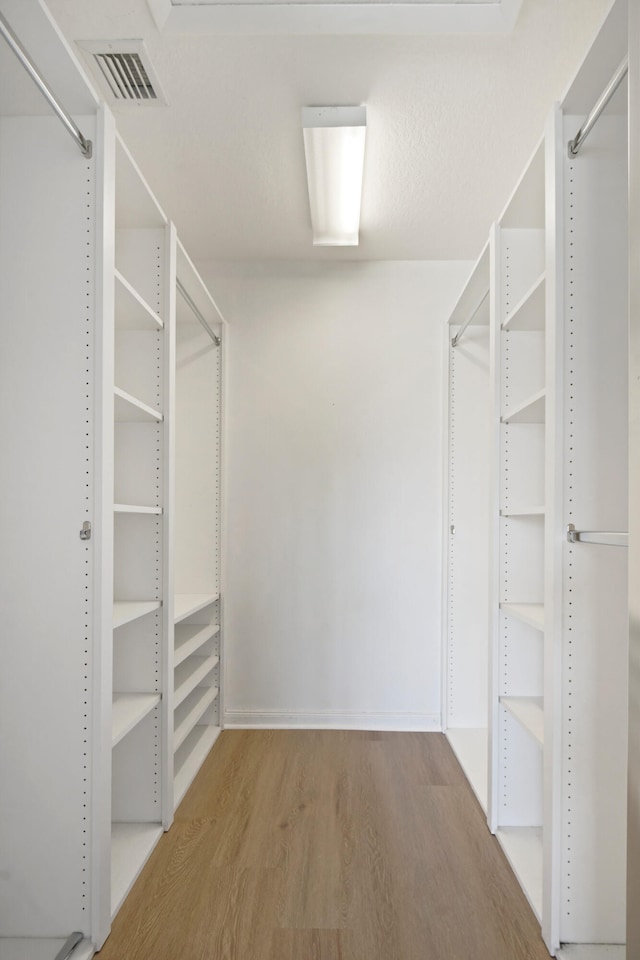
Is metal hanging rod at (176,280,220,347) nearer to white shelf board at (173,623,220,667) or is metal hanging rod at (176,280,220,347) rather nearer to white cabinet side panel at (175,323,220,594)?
white cabinet side panel at (175,323,220,594)

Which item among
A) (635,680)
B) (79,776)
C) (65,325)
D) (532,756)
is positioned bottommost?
(532,756)

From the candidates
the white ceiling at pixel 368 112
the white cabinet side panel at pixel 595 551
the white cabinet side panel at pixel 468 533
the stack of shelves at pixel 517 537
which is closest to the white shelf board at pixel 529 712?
the stack of shelves at pixel 517 537

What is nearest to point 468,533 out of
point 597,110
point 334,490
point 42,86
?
point 334,490

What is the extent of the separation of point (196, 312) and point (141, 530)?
124cm

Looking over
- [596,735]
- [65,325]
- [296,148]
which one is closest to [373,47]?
[296,148]

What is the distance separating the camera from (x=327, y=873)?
2064mm

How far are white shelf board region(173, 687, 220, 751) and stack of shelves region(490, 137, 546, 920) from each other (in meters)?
1.26

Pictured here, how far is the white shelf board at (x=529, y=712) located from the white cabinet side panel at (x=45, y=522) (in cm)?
125

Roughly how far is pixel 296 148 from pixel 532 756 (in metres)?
2.41

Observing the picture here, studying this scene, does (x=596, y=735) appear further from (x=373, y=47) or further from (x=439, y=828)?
(x=373, y=47)

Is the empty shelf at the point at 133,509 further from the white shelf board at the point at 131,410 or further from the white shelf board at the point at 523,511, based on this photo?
the white shelf board at the point at 523,511

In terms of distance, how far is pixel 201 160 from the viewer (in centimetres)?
252

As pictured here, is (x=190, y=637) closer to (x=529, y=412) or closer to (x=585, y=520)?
(x=529, y=412)

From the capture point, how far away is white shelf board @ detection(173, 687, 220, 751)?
2.70 meters
